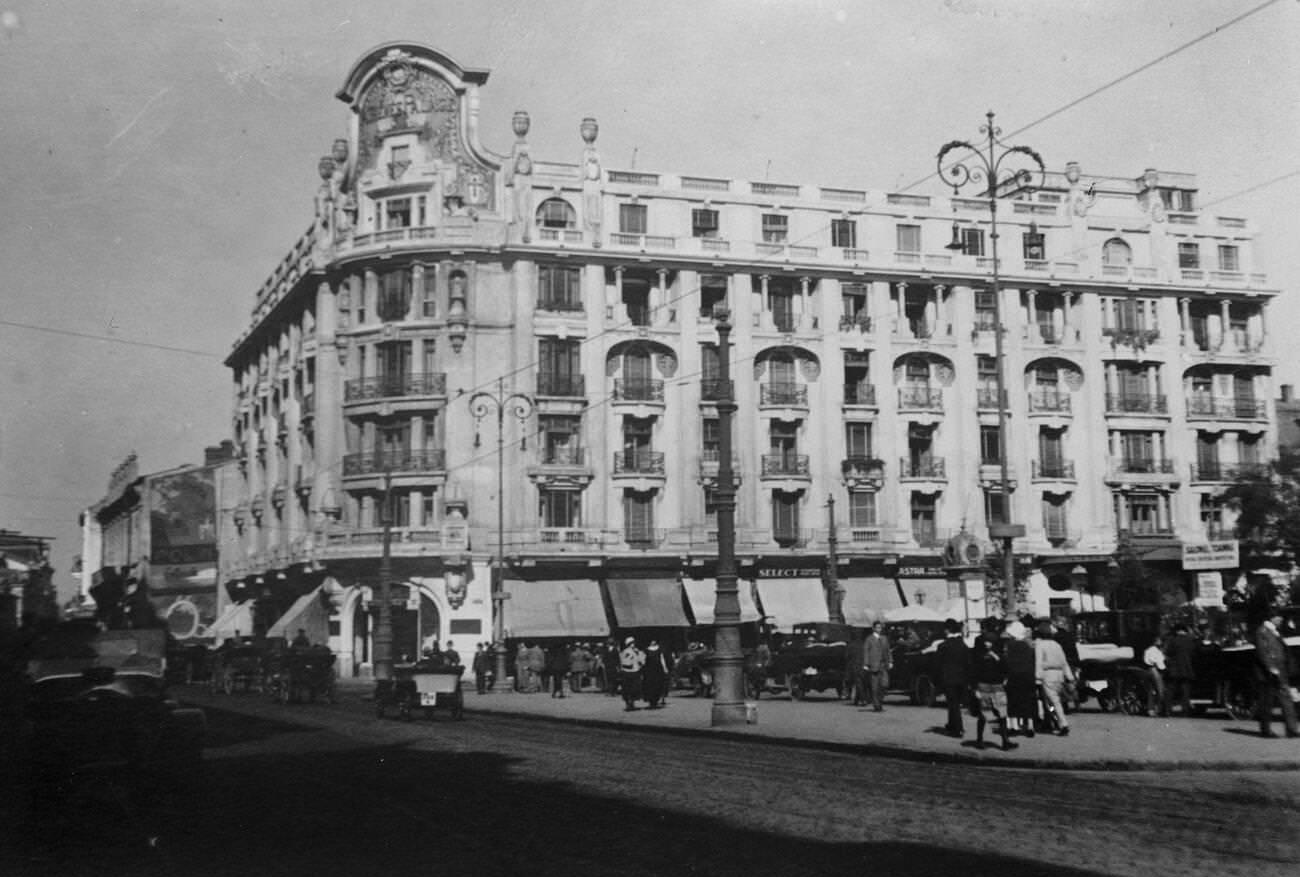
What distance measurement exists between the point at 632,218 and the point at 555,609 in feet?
49.1

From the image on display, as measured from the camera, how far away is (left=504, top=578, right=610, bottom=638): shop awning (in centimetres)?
4722

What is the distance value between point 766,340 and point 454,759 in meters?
36.3

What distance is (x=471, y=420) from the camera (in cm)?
4853

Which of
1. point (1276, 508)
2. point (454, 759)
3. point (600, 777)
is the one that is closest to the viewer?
point (600, 777)

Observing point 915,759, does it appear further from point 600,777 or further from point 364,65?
point 364,65

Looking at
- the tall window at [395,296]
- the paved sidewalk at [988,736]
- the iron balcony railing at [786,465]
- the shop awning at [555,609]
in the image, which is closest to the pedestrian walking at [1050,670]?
the paved sidewalk at [988,736]

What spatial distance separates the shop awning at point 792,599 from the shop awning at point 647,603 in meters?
3.29

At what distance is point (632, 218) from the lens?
50688 mm

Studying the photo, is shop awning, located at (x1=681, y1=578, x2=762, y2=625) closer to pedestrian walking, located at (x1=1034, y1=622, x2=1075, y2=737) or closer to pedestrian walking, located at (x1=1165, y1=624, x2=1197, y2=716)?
pedestrian walking, located at (x1=1165, y1=624, x2=1197, y2=716)

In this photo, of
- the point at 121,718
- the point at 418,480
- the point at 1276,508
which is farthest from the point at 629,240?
the point at 121,718

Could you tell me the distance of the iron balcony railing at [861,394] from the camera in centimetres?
5225

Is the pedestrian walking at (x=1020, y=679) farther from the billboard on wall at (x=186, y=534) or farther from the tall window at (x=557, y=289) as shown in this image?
the billboard on wall at (x=186, y=534)

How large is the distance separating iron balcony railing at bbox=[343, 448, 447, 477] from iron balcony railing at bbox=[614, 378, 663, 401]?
6863 mm

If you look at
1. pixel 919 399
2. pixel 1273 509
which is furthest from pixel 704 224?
pixel 1273 509
